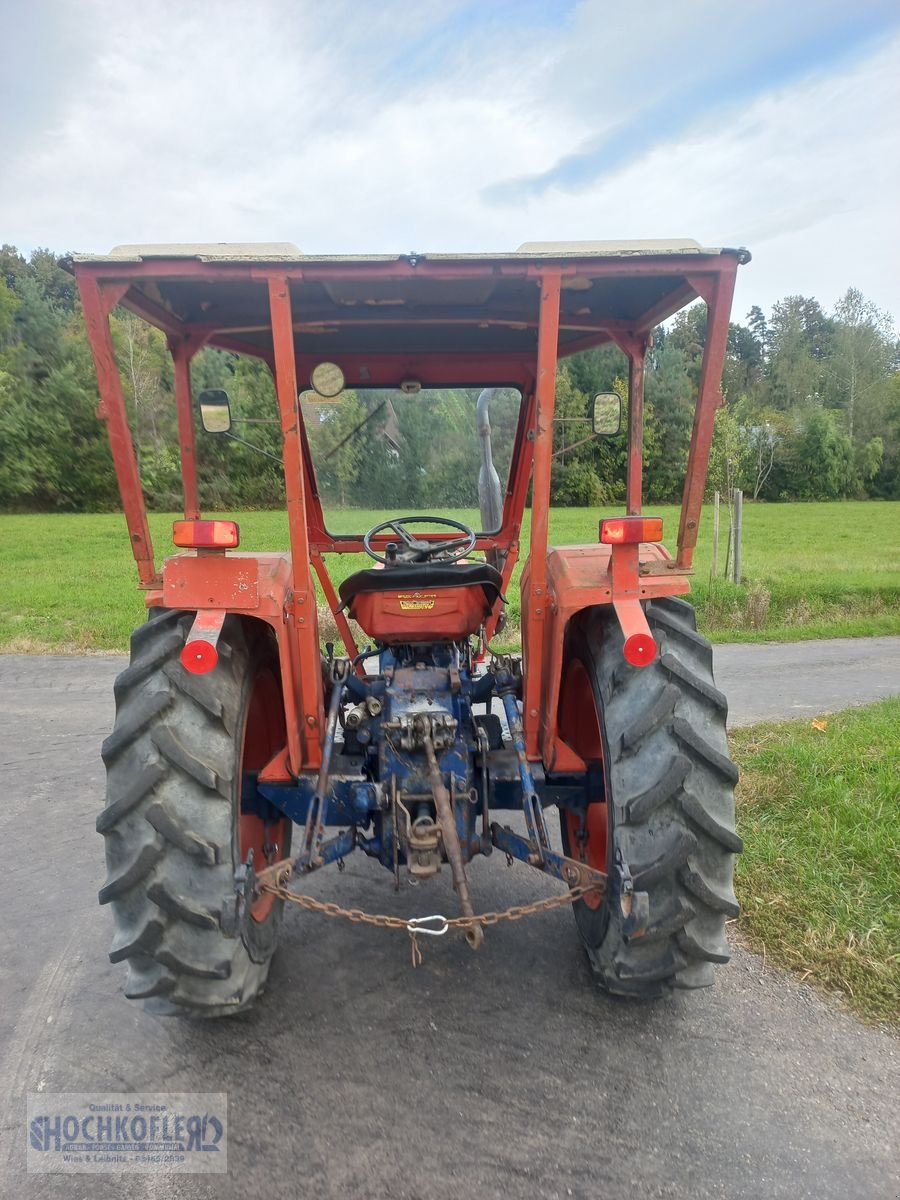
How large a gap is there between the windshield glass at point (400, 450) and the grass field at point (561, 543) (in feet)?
0.22

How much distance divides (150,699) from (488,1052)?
4.84ft

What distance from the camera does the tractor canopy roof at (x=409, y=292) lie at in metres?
2.25

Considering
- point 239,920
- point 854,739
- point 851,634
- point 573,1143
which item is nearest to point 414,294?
point 239,920

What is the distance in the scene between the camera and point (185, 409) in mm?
3383

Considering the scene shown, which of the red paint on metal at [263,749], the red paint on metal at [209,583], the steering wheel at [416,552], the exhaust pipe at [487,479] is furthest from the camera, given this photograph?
the exhaust pipe at [487,479]

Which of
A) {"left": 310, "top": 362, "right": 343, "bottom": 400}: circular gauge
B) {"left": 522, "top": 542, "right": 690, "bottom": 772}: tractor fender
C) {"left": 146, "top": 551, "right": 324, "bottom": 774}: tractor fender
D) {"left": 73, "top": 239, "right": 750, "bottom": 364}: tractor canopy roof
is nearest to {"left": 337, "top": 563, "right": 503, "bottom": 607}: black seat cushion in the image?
{"left": 522, "top": 542, "right": 690, "bottom": 772}: tractor fender

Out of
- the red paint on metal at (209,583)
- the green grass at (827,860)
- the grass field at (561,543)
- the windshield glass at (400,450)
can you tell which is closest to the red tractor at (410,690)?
the red paint on metal at (209,583)

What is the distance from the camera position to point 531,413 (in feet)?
13.5

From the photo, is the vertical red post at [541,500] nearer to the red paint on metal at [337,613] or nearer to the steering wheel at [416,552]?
the steering wheel at [416,552]

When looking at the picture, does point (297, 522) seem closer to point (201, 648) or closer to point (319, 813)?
point (201, 648)

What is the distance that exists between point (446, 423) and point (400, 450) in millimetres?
274

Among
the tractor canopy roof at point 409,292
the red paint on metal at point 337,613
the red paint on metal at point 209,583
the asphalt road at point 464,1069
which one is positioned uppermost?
the tractor canopy roof at point 409,292

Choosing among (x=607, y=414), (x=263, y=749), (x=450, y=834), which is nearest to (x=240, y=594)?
(x=450, y=834)

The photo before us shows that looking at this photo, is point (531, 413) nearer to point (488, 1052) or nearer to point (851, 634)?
point (488, 1052)
